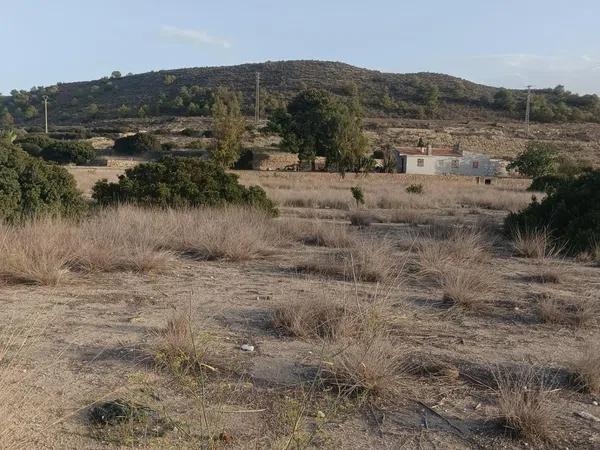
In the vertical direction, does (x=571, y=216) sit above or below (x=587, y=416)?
above

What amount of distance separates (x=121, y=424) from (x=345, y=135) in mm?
49525

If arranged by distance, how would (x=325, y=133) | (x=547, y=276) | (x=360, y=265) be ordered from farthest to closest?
(x=325, y=133) < (x=547, y=276) < (x=360, y=265)

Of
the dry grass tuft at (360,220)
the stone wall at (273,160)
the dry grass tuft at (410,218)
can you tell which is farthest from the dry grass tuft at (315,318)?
the stone wall at (273,160)

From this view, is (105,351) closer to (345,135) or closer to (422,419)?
(422,419)

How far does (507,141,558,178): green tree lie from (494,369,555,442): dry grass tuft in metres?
50.9

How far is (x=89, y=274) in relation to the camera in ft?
27.1

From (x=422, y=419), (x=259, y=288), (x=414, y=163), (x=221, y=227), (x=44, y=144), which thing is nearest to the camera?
(x=422, y=419)

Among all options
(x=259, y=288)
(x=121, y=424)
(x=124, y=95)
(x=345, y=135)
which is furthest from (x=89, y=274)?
(x=124, y=95)

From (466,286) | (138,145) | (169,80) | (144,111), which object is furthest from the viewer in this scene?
(169,80)

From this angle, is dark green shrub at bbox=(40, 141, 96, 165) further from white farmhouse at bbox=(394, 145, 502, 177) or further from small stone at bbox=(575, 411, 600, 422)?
small stone at bbox=(575, 411, 600, 422)

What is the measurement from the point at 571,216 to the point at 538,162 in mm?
42528

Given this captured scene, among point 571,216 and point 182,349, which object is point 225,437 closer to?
point 182,349

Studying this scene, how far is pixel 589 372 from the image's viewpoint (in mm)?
4738

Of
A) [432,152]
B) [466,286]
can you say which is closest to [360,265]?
[466,286]
